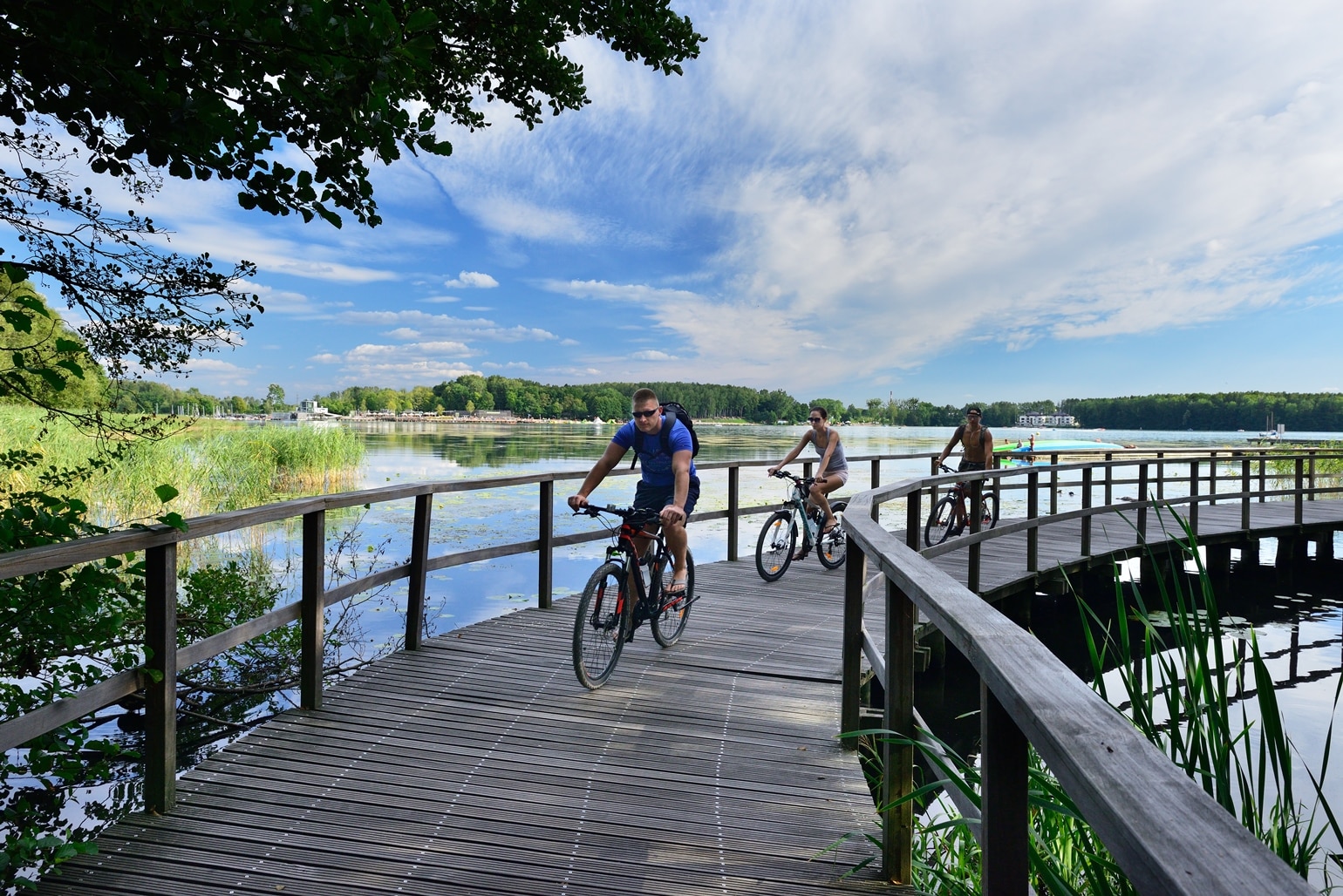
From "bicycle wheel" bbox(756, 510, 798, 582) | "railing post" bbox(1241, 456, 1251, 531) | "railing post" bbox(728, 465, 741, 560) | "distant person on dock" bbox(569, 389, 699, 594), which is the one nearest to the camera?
"distant person on dock" bbox(569, 389, 699, 594)

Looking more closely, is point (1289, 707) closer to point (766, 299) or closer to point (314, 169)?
point (314, 169)

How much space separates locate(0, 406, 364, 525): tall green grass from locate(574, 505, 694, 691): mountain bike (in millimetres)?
2542

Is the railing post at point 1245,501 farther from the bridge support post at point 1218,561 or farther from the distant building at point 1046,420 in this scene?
the distant building at point 1046,420

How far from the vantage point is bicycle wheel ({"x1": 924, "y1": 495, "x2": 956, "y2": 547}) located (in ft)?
31.8

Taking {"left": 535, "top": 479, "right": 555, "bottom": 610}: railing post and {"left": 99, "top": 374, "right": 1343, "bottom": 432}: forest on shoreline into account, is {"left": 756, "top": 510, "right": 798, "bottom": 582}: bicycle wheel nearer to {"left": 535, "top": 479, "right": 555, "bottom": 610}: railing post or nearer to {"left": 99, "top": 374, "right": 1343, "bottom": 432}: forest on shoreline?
{"left": 535, "top": 479, "right": 555, "bottom": 610}: railing post

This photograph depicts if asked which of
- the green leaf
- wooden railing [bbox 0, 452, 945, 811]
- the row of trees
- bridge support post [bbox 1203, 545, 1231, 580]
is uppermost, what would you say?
the row of trees

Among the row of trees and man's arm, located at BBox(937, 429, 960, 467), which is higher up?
the row of trees

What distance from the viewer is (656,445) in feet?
15.9

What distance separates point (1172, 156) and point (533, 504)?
106ft

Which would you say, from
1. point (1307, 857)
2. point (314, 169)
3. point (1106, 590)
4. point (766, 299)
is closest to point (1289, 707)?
point (1106, 590)

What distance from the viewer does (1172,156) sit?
34.5 m

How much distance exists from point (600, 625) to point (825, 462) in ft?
13.0

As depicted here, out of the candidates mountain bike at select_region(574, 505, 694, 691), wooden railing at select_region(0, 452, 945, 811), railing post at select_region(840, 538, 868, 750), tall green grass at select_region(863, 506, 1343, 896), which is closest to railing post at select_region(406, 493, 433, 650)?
wooden railing at select_region(0, 452, 945, 811)

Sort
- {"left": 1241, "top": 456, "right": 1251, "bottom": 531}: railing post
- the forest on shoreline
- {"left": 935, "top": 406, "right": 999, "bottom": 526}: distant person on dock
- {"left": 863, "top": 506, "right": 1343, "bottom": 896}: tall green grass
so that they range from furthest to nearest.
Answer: the forest on shoreline → {"left": 1241, "top": 456, "right": 1251, "bottom": 531}: railing post → {"left": 935, "top": 406, "right": 999, "bottom": 526}: distant person on dock → {"left": 863, "top": 506, "right": 1343, "bottom": 896}: tall green grass
